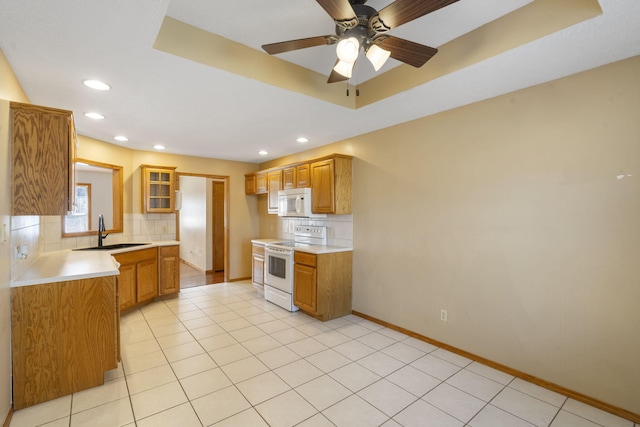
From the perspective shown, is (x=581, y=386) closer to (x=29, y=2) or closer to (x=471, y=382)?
(x=471, y=382)

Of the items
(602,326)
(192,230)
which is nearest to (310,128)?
(602,326)

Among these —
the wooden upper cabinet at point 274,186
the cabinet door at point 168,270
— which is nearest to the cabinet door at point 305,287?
the wooden upper cabinet at point 274,186

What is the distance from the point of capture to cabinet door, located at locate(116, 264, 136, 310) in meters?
3.57

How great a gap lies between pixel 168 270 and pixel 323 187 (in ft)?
9.01

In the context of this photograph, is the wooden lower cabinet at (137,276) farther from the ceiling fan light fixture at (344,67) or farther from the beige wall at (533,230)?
the ceiling fan light fixture at (344,67)

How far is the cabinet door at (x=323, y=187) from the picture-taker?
3.82 m

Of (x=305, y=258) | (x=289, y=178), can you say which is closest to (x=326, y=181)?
(x=289, y=178)

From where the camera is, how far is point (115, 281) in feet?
7.68

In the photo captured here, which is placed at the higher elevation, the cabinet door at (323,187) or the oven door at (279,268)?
the cabinet door at (323,187)

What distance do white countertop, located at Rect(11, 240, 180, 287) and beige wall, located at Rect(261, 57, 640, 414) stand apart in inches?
113

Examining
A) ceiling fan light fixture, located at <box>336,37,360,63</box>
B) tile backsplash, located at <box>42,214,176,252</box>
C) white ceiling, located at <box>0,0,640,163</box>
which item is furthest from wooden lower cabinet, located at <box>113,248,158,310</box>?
ceiling fan light fixture, located at <box>336,37,360,63</box>

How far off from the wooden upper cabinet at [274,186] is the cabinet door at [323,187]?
951 mm

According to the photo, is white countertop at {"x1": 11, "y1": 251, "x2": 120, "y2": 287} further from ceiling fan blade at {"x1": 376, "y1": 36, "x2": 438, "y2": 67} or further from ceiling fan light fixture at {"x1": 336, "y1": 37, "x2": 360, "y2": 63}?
ceiling fan blade at {"x1": 376, "y1": 36, "x2": 438, "y2": 67}

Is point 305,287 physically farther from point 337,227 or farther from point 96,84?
point 96,84
